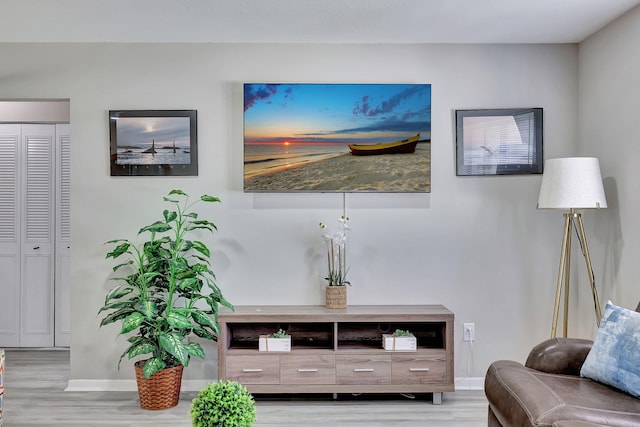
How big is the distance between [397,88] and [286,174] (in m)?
1.00

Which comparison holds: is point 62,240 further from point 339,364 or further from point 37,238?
point 339,364

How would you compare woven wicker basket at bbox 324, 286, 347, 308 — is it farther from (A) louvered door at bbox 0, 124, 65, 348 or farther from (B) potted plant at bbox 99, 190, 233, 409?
(A) louvered door at bbox 0, 124, 65, 348

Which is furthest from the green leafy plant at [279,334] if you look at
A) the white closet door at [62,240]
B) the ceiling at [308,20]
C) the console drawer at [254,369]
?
the white closet door at [62,240]

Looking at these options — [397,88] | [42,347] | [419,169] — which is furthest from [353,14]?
[42,347]

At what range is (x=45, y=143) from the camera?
497 centimetres

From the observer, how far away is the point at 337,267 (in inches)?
151

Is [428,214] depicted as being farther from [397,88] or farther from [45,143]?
[45,143]

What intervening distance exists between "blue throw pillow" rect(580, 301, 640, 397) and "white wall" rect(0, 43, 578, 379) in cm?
135

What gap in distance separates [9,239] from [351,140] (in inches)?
134

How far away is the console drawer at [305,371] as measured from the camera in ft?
11.4

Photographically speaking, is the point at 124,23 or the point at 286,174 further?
the point at 286,174

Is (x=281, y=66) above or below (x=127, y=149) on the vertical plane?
above

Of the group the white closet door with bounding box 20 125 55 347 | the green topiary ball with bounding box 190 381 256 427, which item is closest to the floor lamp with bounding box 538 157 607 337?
the green topiary ball with bounding box 190 381 256 427

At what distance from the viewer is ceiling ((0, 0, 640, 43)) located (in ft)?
10.3
